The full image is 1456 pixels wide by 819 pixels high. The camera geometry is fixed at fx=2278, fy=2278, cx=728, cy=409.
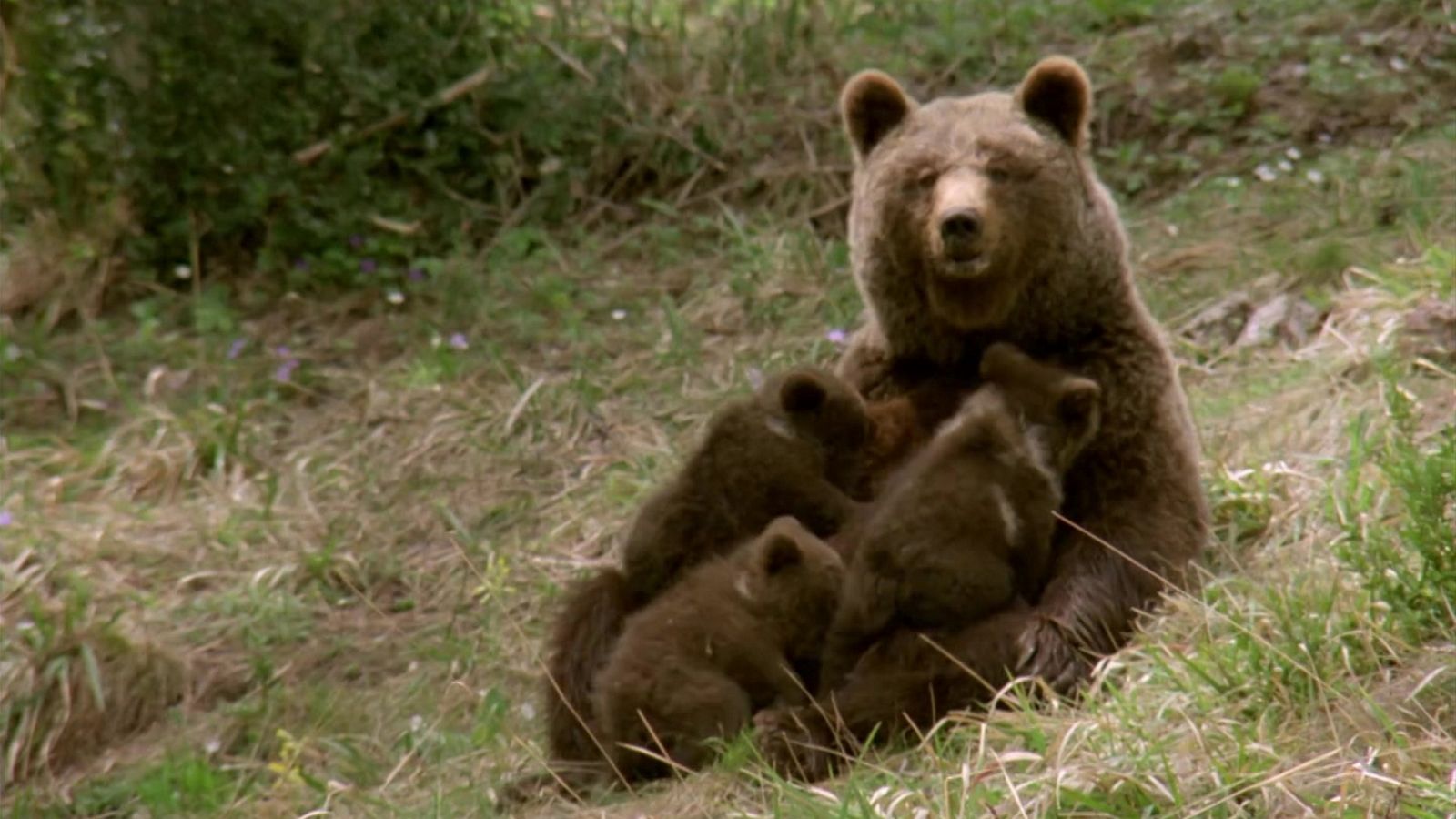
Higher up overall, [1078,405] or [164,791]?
[1078,405]

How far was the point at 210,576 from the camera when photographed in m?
7.79

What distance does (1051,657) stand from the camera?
5000mm

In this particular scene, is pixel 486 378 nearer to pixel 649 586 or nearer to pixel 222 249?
pixel 222 249

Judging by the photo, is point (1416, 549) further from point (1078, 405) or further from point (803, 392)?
point (803, 392)

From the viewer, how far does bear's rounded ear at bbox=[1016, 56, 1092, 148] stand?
5457mm

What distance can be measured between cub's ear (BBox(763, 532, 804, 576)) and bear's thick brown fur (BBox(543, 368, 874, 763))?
32 centimetres

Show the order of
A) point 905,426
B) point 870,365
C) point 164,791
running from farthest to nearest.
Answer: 1. point 164,791
2. point 870,365
3. point 905,426

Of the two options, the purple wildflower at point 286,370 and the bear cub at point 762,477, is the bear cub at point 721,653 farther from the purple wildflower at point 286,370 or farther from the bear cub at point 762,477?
the purple wildflower at point 286,370

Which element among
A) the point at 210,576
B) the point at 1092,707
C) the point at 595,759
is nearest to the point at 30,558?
the point at 210,576

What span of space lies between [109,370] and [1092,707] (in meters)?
5.27

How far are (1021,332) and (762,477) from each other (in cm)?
71

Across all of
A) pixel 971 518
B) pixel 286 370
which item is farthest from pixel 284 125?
pixel 971 518

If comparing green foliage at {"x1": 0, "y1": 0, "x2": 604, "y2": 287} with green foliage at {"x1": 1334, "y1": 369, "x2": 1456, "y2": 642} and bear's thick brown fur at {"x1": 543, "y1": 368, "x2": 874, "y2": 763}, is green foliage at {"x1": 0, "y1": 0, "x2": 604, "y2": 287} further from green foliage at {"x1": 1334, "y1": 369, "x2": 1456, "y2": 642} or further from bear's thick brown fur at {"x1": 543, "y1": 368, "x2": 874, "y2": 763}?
green foliage at {"x1": 1334, "y1": 369, "x2": 1456, "y2": 642}

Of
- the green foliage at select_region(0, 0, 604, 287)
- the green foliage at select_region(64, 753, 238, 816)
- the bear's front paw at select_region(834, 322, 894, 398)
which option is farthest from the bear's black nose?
the green foliage at select_region(0, 0, 604, 287)
